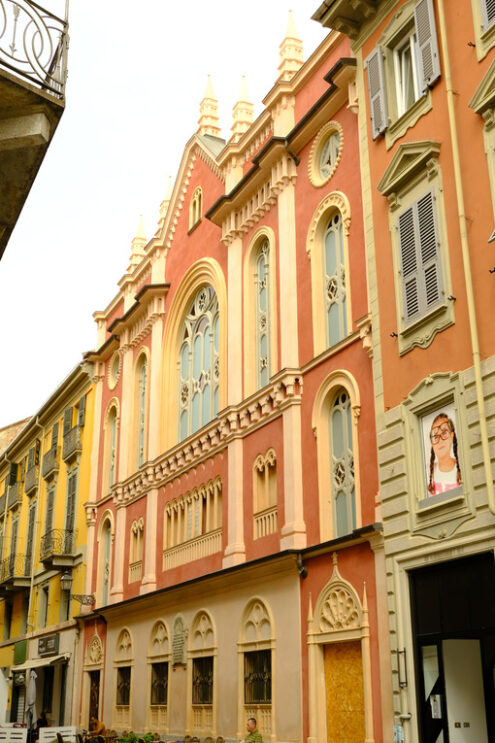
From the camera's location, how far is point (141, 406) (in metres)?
31.2

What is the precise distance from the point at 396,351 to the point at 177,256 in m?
15.2

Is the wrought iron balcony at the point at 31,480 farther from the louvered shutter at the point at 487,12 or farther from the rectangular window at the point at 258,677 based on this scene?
the louvered shutter at the point at 487,12

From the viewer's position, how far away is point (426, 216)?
1541 centimetres

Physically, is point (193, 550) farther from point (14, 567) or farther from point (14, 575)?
point (14, 567)

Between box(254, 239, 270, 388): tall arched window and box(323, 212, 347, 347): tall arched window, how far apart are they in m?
2.74

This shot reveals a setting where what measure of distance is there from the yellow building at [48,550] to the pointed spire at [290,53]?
16.4 meters

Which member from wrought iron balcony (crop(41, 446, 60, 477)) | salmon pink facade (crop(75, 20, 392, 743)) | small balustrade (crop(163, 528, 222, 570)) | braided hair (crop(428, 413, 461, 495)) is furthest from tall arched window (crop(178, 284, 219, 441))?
wrought iron balcony (crop(41, 446, 60, 477))

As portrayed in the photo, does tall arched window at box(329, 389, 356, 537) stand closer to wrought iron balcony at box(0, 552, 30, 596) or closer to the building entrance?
the building entrance

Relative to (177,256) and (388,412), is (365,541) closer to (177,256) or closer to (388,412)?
(388,412)

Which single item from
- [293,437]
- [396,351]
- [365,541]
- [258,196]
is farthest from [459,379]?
[258,196]

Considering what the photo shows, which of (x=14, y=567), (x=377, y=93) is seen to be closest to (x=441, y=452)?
(x=377, y=93)

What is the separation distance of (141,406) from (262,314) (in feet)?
29.8

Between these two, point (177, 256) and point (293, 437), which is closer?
point (293, 437)

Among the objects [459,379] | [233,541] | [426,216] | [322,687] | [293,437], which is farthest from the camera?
[233,541]
